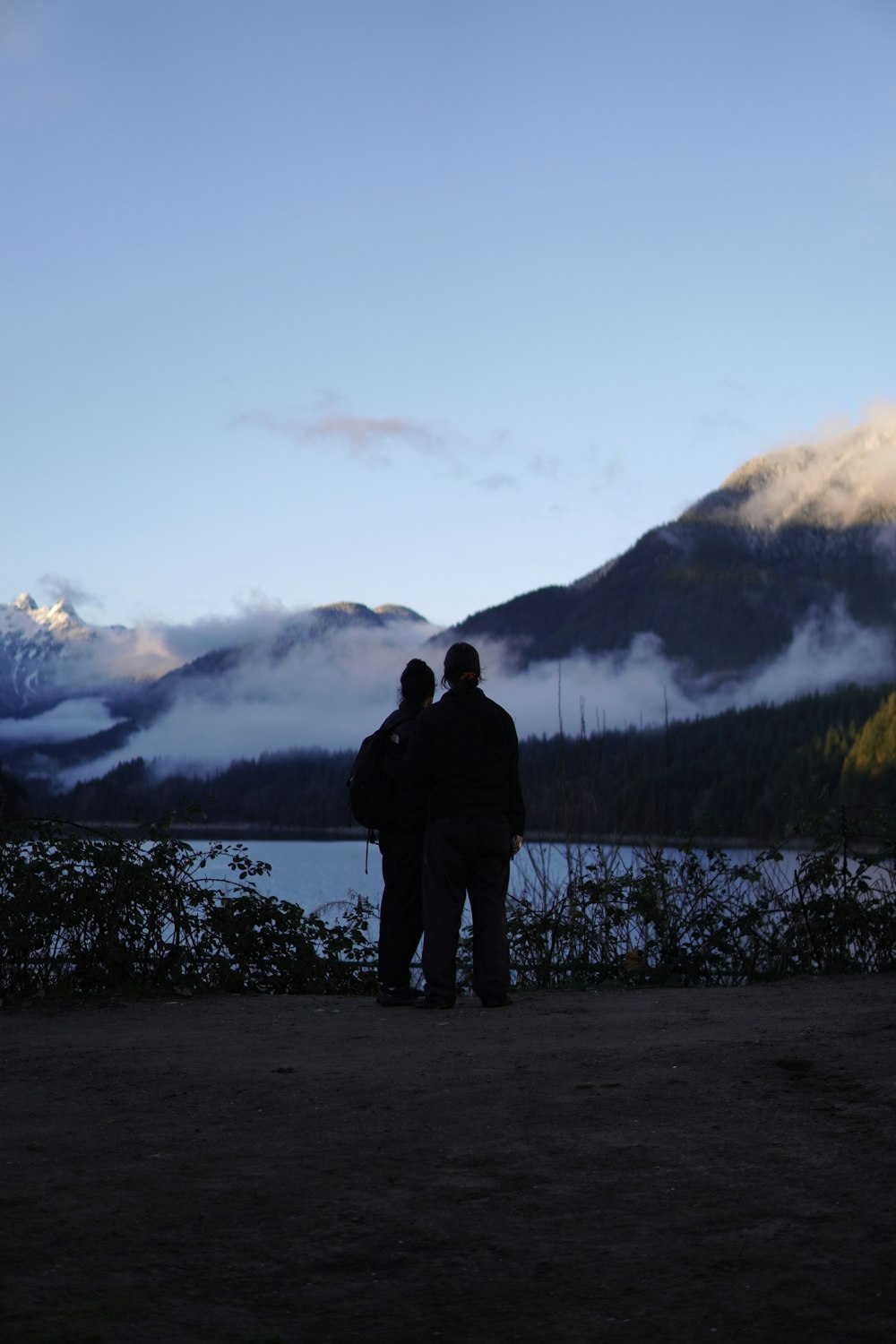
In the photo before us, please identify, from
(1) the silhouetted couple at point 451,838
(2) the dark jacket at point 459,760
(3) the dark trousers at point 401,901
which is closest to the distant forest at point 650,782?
(3) the dark trousers at point 401,901

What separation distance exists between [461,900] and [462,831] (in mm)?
447

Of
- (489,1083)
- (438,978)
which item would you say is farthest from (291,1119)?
(438,978)

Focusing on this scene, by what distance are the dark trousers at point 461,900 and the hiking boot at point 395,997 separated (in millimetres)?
238

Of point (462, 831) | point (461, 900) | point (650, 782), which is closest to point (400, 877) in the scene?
point (461, 900)

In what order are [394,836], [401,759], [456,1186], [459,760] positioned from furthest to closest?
[394,836]
[401,759]
[459,760]
[456,1186]

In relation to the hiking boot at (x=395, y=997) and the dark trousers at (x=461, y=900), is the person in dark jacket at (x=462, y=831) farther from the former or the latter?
the hiking boot at (x=395, y=997)

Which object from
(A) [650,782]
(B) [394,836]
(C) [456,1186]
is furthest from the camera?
(A) [650,782]

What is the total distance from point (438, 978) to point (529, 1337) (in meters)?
5.55

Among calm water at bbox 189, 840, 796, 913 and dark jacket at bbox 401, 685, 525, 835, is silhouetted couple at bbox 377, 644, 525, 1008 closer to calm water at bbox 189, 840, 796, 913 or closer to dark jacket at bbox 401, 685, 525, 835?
dark jacket at bbox 401, 685, 525, 835

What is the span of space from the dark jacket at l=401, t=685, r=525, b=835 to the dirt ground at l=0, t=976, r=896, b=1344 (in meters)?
1.83

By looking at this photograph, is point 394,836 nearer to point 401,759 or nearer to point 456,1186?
point 401,759

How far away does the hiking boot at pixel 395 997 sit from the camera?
357 inches

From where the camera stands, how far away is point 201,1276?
377 centimetres

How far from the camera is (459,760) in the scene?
29.6ft
